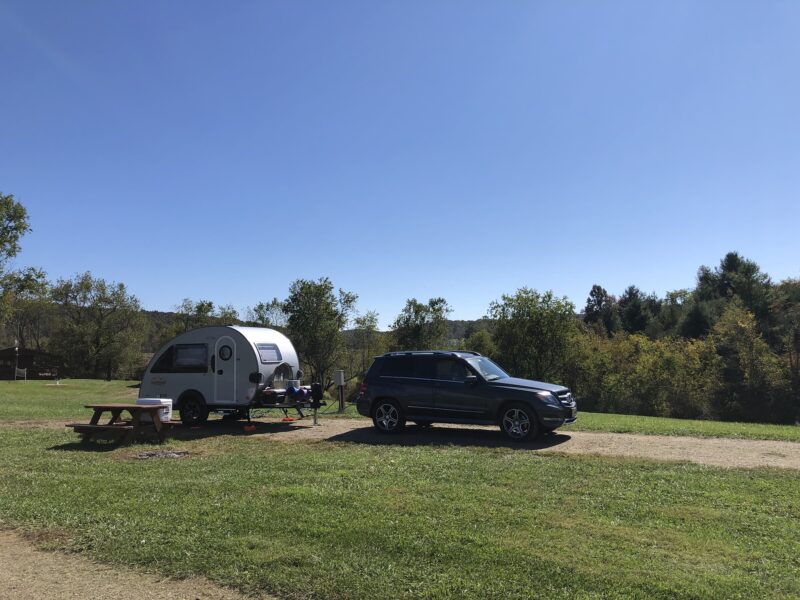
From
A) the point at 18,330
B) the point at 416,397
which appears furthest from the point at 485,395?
the point at 18,330

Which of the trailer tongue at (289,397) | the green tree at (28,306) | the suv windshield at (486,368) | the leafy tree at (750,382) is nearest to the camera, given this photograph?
the suv windshield at (486,368)

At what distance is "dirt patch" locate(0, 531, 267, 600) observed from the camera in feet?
13.7

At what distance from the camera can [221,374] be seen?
14.3 meters

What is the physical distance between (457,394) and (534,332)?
22596 mm

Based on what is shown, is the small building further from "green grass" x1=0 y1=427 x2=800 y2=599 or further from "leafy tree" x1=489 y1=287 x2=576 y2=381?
"green grass" x1=0 y1=427 x2=800 y2=599

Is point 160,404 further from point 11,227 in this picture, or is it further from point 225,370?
point 11,227

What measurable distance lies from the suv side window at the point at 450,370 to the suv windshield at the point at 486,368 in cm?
24

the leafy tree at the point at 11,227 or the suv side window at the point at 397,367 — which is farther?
the leafy tree at the point at 11,227

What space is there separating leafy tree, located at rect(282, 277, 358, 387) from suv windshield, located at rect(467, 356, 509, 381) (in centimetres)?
2189

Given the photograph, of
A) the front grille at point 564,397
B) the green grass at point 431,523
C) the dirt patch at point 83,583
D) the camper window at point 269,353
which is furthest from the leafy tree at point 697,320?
the dirt patch at point 83,583

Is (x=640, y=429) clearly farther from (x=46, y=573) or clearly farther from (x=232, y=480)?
(x=46, y=573)

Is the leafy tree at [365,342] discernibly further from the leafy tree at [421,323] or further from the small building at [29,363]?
the small building at [29,363]

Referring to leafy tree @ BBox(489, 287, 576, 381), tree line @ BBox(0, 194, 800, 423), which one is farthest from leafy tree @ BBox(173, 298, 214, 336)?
leafy tree @ BBox(489, 287, 576, 381)

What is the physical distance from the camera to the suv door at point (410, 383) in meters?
12.3
